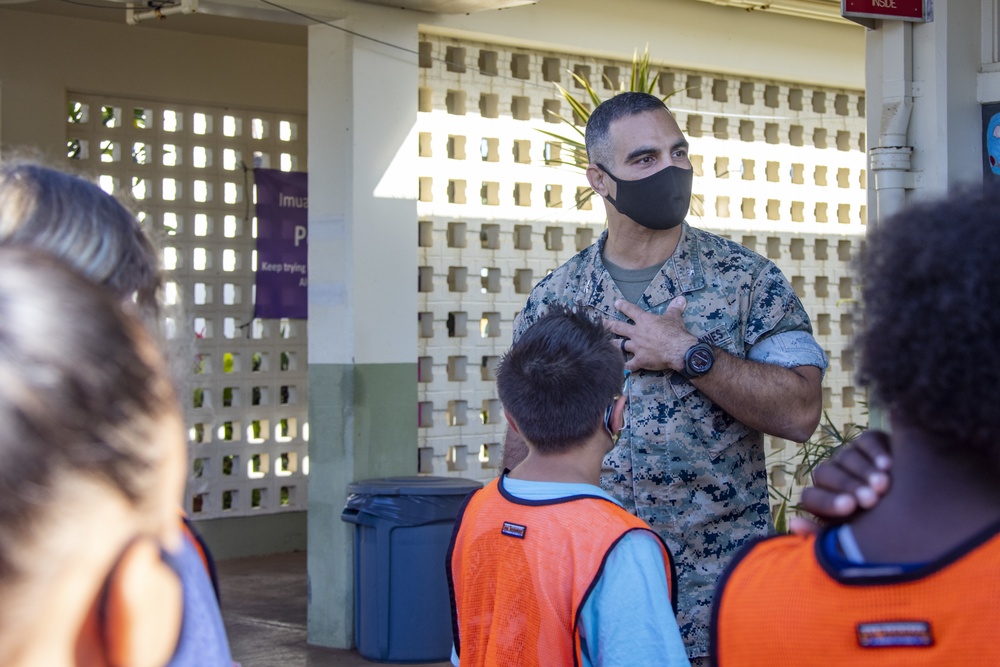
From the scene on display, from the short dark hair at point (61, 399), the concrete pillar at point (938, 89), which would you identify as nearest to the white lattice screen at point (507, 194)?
the concrete pillar at point (938, 89)

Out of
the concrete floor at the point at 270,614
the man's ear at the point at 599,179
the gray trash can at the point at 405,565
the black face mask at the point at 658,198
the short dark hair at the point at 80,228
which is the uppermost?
the man's ear at the point at 599,179

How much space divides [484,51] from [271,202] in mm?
2423

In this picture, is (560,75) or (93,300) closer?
(93,300)

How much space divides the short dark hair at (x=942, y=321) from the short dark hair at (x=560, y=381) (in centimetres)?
109

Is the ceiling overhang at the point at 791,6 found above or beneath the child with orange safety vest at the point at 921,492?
above

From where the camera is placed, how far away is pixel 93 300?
93 cm

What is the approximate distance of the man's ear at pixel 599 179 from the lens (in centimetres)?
327

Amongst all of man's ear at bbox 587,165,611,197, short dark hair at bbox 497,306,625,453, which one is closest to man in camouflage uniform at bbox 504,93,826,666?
man's ear at bbox 587,165,611,197

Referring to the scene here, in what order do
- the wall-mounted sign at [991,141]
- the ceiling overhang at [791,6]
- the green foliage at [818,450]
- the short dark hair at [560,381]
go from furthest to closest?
the ceiling overhang at [791,6]
the green foliage at [818,450]
the wall-mounted sign at [991,141]
the short dark hair at [560,381]

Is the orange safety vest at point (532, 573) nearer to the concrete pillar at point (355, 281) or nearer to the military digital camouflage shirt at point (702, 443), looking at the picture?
the military digital camouflage shirt at point (702, 443)

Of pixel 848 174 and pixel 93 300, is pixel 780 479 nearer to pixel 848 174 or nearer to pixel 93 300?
pixel 848 174

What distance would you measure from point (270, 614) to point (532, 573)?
208 inches

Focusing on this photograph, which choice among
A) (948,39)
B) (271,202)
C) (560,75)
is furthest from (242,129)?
(948,39)

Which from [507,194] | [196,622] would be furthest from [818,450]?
[196,622]
